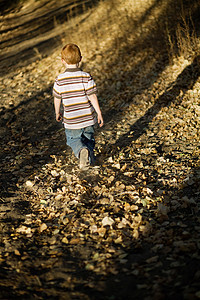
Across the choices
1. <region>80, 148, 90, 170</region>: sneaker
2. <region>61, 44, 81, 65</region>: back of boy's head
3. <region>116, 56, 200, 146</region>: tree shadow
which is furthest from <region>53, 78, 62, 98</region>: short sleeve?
<region>116, 56, 200, 146</region>: tree shadow

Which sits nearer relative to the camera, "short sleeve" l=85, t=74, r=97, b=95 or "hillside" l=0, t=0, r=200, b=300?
"hillside" l=0, t=0, r=200, b=300

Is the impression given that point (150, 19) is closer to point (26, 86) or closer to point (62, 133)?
point (26, 86)

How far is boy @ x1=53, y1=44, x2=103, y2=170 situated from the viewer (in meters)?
3.49

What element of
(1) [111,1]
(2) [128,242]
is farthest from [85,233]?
(1) [111,1]

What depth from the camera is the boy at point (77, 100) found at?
3486 mm

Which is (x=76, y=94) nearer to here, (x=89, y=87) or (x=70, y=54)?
(x=89, y=87)

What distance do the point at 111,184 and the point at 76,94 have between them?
141cm

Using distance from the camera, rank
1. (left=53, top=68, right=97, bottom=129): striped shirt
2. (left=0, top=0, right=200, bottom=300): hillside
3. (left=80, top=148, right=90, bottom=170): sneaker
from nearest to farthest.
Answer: (left=0, top=0, right=200, bottom=300): hillside → (left=53, top=68, right=97, bottom=129): striped shirt → (left=80, top=148, right=90, bottom=170): sneaker

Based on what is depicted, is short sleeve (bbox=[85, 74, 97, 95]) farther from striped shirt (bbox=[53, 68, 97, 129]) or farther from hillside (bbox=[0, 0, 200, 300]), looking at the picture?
hillside (bbox=[0, 0, 200, 300])

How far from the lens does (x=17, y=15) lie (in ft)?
48.3

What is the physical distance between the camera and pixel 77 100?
3.65 meters

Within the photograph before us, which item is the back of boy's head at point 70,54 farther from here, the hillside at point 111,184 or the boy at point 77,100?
the hillside at point 111,184

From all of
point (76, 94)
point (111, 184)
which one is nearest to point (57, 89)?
point (76, 94)

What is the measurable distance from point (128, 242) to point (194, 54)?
6.61 meters
